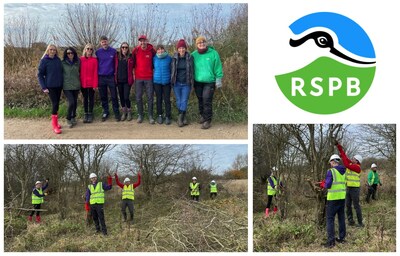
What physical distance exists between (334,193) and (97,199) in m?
4.00

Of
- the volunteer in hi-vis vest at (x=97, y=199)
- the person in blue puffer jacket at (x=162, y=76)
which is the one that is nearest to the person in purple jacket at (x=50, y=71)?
the person in blue puffer jacket at (x=162, y=76)

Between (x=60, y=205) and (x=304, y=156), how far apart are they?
4838 mm

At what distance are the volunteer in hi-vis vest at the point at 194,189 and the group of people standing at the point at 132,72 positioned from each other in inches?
115

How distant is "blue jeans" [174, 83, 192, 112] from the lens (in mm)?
6445

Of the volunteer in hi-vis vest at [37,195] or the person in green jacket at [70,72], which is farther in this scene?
the volunteer in hi-vis vest at [37,195]

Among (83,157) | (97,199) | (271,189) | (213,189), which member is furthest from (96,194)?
(213,189)

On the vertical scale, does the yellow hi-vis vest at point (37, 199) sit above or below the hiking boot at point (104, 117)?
below

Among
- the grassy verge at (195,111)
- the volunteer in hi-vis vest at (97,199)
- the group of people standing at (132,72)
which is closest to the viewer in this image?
the group of people standing at (132,72)

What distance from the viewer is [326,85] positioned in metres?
6.05

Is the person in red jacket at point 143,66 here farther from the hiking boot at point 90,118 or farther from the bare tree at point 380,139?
the bare tree at point 380,139

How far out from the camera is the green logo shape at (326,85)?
239 inches

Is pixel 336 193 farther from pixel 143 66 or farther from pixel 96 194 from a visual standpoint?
pixel 96 194

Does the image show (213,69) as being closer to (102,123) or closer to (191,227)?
(102,123)

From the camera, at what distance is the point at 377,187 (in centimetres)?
841
